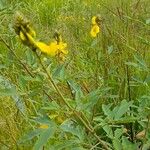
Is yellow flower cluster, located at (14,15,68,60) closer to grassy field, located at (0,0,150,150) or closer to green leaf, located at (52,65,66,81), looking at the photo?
grassy field, located at (0,0,150,150)

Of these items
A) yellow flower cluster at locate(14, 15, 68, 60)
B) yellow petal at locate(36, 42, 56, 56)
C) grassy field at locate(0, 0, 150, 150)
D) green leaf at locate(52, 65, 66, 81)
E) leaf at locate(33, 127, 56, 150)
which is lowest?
grassy field at locate(0, 0, 150, 150)

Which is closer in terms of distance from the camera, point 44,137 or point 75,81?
point 44,137

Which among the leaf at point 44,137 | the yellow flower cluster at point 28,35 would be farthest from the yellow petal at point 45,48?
the leaf at point 44,137

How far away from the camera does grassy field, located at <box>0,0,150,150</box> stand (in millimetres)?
1021

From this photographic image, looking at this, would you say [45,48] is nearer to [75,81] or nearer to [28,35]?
[28,35]

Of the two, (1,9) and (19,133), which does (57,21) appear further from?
(1,9)

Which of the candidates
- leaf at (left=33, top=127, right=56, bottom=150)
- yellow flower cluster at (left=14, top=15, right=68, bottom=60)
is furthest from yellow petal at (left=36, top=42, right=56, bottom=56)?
leaf at (left=33, top=127, right=56, bottom=150)

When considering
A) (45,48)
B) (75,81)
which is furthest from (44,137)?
(75,81)

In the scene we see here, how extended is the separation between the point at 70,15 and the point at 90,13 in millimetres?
248

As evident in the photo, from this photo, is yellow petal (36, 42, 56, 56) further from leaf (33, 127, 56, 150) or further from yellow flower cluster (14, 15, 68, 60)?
leaf (33, 127, 56, 150)

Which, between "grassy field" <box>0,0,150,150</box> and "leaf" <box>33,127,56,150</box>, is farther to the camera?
"grassy field" <box>0,0,150,150</box>

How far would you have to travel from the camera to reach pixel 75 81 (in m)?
1.61

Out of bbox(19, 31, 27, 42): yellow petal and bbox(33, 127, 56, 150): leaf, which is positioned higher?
bbox(19, 31, 27, 42): yellow petal

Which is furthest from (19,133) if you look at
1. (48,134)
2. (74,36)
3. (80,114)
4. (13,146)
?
(74,36)
